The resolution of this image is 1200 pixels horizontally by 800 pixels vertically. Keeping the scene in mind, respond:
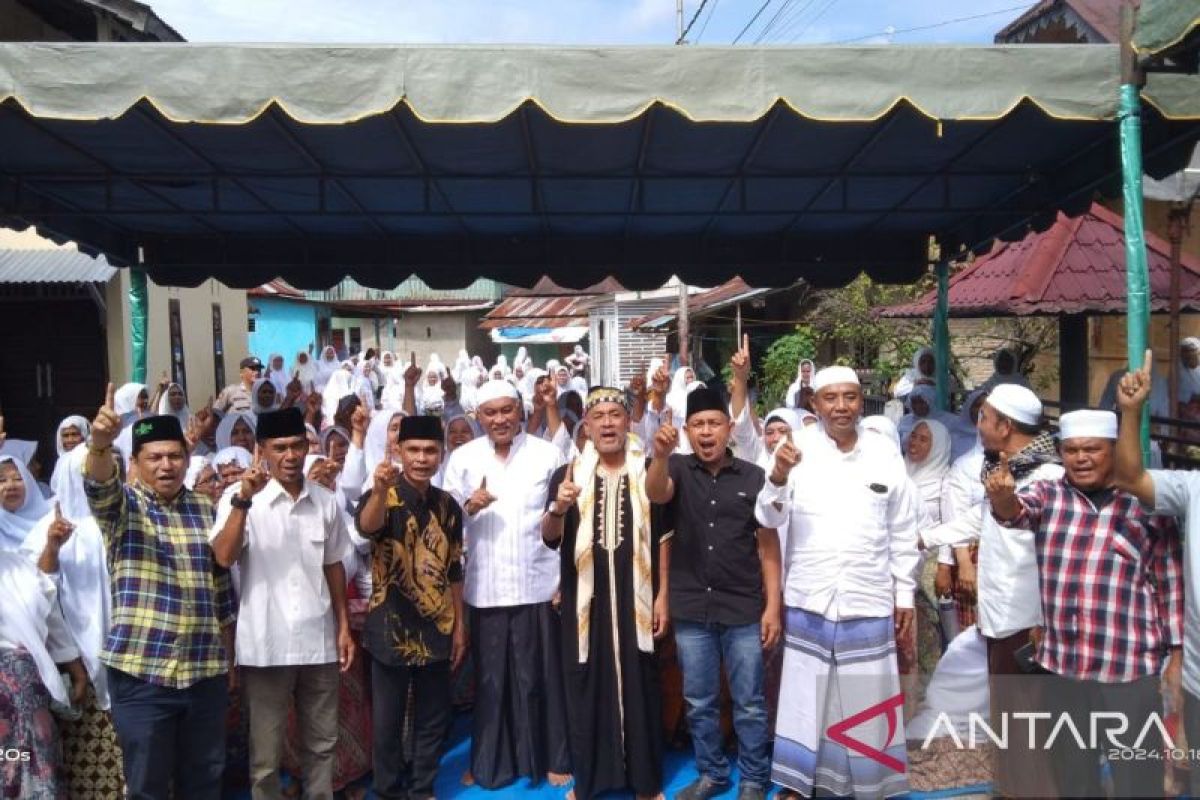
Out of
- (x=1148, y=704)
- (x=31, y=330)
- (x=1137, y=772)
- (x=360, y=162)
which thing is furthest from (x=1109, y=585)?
(x=31, y=330)

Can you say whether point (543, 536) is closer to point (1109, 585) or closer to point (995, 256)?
point (1109, 585)

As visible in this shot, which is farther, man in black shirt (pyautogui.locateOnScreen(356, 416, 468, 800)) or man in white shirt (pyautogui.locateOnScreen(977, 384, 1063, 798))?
man in black shirt (pyautogui.locateOnScreen(356, 416, 468, 800))

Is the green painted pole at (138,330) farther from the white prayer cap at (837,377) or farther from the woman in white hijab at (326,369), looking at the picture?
the woman in white hijab at (326,369)

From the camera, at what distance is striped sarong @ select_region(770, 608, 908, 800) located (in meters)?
3.41

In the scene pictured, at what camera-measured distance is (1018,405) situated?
3291 mm

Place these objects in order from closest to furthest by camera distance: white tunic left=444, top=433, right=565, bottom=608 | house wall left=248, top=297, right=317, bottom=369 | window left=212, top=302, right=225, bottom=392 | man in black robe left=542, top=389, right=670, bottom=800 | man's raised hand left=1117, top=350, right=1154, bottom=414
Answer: man's raised hand left=1117, top=350, right=1154, bottom=414
man in black robe left=542, top=389, right=670, bottom=800
white tunic left=444, top=433, right=565, bottom=608
window left=212, top=302, right=225, bottom=392
house wall left=248, top=297, right=317, bottom=369

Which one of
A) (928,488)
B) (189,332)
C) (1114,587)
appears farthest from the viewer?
(189,332)

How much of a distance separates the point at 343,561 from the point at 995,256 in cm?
743

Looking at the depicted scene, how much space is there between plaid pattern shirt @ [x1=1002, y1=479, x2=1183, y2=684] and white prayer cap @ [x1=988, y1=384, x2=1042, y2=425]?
1.50ft

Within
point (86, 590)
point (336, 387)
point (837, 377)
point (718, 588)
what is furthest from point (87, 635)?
point (336, 387)

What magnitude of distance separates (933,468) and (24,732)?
14.6 feet

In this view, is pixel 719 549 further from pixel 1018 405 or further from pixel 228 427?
pixel 228 427

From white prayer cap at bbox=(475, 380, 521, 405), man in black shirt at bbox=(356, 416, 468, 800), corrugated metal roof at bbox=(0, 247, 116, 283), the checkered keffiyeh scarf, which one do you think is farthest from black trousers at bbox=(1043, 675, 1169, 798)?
corrugated metal roof at bbox=(0, 247, 116, 283)

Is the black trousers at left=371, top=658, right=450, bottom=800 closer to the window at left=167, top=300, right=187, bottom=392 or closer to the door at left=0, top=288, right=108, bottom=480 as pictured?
the door at left=0, top=288, right=108, bottom=480
